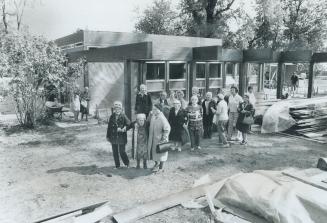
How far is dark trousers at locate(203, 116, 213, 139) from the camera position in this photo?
34.3 ft

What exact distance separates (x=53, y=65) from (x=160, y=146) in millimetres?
7135

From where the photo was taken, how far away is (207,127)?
1073 centimetres

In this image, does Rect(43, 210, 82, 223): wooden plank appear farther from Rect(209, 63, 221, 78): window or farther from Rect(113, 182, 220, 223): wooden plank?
Rect(209, 63, 221, 78): window

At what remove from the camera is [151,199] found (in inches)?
242

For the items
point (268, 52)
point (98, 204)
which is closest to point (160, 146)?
point (98, 204)

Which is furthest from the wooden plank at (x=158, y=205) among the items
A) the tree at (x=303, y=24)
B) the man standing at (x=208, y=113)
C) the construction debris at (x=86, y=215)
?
the tree at (x=303, y=24)

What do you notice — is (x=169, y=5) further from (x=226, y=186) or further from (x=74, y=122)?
(x=226, y=186)

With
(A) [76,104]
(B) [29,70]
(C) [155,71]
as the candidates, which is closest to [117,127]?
(B) [29,70]

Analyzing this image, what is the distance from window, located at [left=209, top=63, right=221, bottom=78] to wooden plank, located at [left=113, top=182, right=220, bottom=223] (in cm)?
1693

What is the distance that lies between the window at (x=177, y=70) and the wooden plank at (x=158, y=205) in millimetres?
14237

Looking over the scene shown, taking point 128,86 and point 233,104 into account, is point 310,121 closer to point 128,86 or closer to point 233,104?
point 233,104

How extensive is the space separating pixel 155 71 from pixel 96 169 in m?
12.0

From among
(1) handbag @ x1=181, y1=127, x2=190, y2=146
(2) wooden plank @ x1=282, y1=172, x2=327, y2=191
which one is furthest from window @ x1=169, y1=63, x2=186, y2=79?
(2) wooden plank @ x1=282, y1=172, x2=327, y2=191

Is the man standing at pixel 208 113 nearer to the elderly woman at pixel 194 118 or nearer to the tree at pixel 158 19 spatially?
the elderly woman at pixel 194 118
